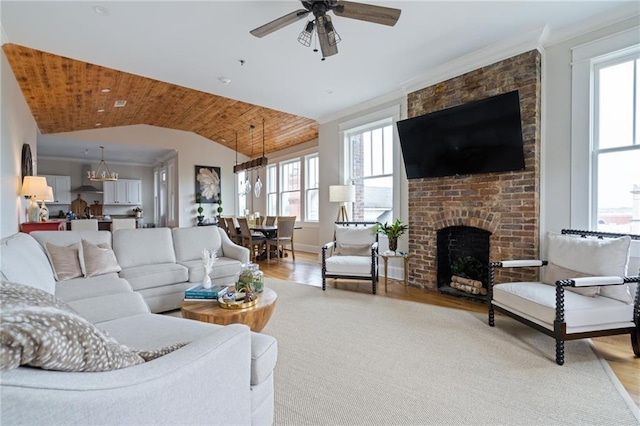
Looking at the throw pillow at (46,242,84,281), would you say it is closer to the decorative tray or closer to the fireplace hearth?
the decorative tray

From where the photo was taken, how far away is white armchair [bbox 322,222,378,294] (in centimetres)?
404

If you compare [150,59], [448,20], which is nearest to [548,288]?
[448,20]

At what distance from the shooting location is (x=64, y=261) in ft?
9.32

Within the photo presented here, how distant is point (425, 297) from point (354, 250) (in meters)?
1.16

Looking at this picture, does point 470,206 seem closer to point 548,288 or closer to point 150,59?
point 548,288

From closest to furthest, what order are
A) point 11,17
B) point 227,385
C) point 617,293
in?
point 227,385 < point 617,293 < point 11,17

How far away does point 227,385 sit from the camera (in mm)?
1090

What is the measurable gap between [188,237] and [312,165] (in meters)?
4.38

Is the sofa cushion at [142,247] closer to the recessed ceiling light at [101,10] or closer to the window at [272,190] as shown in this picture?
the recessed ceiling light at [101,10]

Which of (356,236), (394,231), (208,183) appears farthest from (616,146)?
(208,183)

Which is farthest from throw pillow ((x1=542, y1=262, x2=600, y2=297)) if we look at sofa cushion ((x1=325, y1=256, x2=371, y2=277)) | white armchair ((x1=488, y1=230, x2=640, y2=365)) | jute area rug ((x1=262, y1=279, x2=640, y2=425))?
sofa cushion ((x1=325, y1=256, x2=371, y2=277))

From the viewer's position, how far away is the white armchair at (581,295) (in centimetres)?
222

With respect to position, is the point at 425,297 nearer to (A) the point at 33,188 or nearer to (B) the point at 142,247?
(B) the point at 142,247

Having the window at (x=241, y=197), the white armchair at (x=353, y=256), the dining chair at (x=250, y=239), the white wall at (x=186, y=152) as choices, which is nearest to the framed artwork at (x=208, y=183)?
the white wall at (x=186, y=152)
